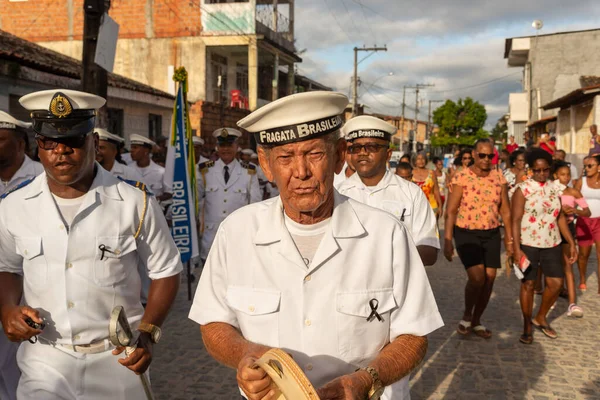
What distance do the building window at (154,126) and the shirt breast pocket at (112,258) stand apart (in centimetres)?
1898

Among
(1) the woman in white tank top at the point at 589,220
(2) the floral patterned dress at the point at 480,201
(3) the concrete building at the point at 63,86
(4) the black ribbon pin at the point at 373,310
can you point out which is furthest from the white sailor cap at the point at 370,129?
(3) the concrete building at the point at 63,86

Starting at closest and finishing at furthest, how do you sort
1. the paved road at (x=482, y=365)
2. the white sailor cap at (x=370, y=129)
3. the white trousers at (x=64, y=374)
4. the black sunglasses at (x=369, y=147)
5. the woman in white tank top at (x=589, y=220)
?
1. the white trousers at (x=64, y=374)
2. the white sailor cap at (x=370, y=129)
3. the black sunglasses at (x=369, y=147)
4. the paved road at (x=482, y=365)
5. the woman in white tank top at (x=589, y=220)

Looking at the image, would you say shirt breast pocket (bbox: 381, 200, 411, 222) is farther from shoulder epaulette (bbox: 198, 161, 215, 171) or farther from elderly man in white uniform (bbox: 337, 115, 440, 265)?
shoulder epaulette (bbox: 198, 161, 215, 171)

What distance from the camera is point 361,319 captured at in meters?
2.17

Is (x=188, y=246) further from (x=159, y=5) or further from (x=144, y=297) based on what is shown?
(x=159, y=5)

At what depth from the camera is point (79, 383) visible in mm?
2975

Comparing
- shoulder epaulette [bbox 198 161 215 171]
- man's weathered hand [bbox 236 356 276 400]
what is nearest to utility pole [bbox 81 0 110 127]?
shoulder epaulette [bbox 198 161 215 171]

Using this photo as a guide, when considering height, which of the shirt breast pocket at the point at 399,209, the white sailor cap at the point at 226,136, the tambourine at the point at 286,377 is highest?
the white sailor cap at the point at 226,136

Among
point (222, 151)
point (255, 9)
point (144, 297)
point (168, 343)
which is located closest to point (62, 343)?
point (144, 297)

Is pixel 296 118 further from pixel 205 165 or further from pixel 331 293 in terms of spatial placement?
pixel 205 165

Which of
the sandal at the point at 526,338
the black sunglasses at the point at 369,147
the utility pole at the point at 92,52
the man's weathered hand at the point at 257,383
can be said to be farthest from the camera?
the utility pole at the point at 92,52

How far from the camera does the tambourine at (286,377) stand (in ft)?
5.53

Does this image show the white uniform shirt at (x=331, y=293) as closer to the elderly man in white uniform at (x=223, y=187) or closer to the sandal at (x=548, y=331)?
the sandal at (x=548, y=331)

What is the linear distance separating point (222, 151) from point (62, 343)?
6.22 metres
